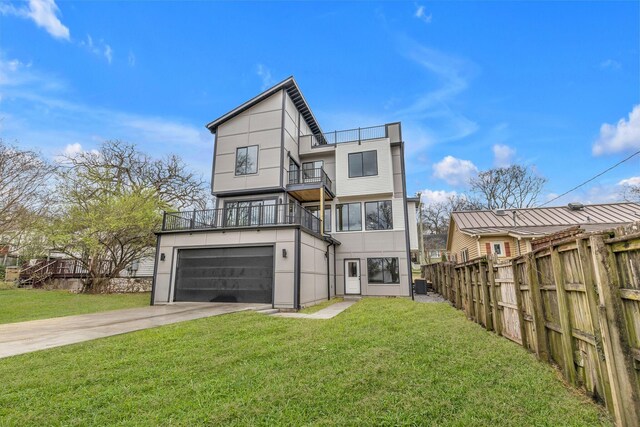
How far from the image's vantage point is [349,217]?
587 inches

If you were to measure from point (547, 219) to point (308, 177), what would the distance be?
15.2 meters

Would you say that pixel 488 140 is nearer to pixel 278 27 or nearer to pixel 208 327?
pixel 278 27

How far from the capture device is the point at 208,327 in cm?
624

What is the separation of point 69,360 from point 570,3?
17100 mm

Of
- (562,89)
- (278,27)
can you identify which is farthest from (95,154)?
(562,89)

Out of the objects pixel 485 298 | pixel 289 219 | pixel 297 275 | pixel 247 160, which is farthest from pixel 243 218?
pixel 485 298

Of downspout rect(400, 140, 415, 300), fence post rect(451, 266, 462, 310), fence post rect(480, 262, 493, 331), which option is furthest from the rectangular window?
fence post rect(480, 262, 493, 331)

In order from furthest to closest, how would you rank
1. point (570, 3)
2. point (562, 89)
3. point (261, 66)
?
point (261, 66)
point (562, 89)
point (570, 3)

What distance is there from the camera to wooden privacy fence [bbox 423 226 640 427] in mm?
2145

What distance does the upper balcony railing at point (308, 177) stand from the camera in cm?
1430

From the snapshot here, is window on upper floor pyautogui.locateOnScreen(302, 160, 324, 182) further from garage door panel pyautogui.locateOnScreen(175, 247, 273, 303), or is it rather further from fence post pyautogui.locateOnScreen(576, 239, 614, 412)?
fence post pyautogui.locateOnScreen(576, 239, 614, 412)

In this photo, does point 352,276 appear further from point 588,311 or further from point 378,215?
point 588,311

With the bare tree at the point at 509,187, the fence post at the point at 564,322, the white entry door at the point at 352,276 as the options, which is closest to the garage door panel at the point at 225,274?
the white entry door at the point at 352,276

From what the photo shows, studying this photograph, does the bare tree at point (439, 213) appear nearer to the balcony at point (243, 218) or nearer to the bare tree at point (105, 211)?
the balcony at point (243, 218)
